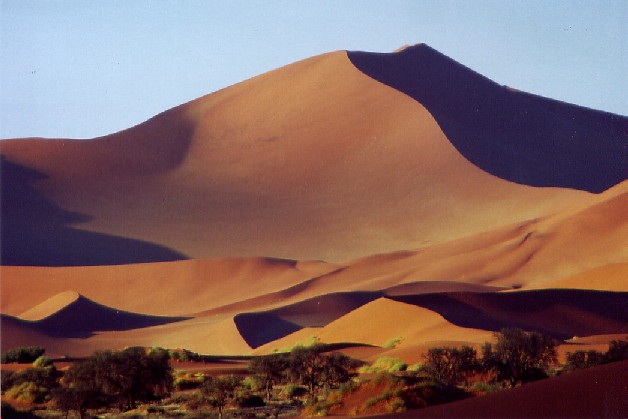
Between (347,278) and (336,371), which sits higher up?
(347,278)

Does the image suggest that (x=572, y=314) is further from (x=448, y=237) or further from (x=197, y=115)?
(x=197, y=115)

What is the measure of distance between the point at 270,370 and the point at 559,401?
48.6 ft

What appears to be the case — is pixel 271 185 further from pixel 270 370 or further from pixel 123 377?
pixel 123 377

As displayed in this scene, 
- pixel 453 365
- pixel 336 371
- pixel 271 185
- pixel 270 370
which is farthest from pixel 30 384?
pixel 271 185

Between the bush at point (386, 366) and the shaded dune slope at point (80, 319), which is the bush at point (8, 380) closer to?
the bush at point (386, 366)

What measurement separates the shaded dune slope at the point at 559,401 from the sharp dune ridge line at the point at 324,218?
19807mm

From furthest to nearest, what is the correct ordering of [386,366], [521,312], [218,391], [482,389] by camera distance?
[521,312] < [386,366] < [218,391] < [482,389]

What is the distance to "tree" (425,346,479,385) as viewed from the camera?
29.4 metres

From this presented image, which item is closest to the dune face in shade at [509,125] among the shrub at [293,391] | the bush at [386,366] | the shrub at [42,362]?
the bush at [386,366]

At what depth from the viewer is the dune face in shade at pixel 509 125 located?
9569 cm

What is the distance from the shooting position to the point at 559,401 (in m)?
17.4

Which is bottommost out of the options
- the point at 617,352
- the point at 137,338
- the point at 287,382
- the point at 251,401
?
the point at 251,401

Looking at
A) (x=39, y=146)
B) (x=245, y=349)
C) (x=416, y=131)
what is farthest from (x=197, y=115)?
(x=245, y=349)

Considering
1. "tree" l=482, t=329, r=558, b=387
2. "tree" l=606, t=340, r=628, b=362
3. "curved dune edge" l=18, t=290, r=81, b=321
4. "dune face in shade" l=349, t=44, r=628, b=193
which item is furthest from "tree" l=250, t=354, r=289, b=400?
"dune face in shade" l=349, t=44, r=628, b=193
